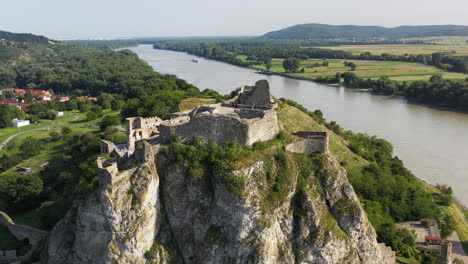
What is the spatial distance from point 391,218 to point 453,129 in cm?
2702

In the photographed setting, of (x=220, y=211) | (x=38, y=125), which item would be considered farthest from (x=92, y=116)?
(x=220, y=211)

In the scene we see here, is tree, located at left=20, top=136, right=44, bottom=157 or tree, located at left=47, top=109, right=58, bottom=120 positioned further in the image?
tree, located at left=47, top=109, right=58, bottom=120

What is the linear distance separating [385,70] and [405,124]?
46.5m

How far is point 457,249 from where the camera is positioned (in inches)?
864

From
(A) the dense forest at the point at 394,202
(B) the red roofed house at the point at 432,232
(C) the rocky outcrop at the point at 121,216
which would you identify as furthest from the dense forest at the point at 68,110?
(B) the red roofed house at the point at 432,232

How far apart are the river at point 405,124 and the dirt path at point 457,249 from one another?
5907mm

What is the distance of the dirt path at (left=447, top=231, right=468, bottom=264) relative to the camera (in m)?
21.0

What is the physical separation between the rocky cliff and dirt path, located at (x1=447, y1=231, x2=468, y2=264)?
19.3 ft

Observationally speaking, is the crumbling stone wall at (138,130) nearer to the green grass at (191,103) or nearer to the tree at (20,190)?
the tree at (20,190)

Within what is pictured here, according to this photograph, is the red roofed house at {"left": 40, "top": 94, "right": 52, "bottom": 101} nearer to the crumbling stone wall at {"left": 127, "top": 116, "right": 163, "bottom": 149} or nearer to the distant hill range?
the crumbling stone wall at {"left": 127, "top": 116, "right": 163, "bottom": 149}

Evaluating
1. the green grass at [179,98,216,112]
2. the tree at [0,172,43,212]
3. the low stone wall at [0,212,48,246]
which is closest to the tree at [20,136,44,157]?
the tree at [0,172,43,212]

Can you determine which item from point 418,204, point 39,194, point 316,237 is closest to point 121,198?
point 316,237

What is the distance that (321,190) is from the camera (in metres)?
18.1

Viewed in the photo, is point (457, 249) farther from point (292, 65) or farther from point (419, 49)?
point (419, 49)
